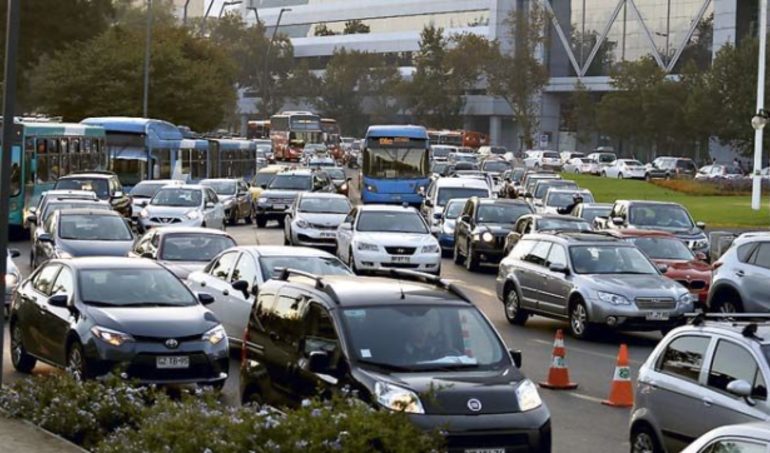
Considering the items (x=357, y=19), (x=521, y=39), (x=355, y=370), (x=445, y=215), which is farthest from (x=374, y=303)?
(x=357, y=19)

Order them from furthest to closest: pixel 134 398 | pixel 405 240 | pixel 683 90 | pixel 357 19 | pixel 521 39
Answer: pixel 357 19 < pixel 521 39 < pixel 683 90 < pixel 405 240 < pixel 134 398

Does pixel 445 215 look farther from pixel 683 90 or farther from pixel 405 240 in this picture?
pixel 683 90

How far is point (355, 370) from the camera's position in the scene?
11.7 m

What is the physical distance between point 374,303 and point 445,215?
28321 mm

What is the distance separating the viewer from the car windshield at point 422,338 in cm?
1195

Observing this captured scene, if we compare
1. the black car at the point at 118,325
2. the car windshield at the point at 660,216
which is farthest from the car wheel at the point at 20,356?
the car windshield at the point at 660,216

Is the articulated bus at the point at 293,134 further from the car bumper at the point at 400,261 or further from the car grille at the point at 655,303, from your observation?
the car grille at the point at 655,303

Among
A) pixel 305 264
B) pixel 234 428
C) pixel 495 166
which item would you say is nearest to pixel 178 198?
pixel 305 264

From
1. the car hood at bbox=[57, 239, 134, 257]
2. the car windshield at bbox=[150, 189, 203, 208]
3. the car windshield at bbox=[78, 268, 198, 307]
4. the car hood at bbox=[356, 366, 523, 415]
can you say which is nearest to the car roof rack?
the car hood at bbox=[356, 366, 523, 415]

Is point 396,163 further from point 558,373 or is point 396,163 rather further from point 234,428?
point 234,428

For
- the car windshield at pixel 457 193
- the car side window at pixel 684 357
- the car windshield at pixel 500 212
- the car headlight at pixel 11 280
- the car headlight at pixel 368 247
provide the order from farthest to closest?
the car windshield at pixel 457 193, the car windshield at pixel 500 212, the car headlight at pixel 368 247, the car headlight at pixel 11 280, the car side window at pixel 684 357

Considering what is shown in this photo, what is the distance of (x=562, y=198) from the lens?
46.8 meters

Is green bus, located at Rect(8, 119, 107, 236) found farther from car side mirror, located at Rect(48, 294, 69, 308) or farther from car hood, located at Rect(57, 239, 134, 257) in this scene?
car side mirror, located at Rect(48, 294, 69, 308)

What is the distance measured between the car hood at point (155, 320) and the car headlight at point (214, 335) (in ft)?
0.16
